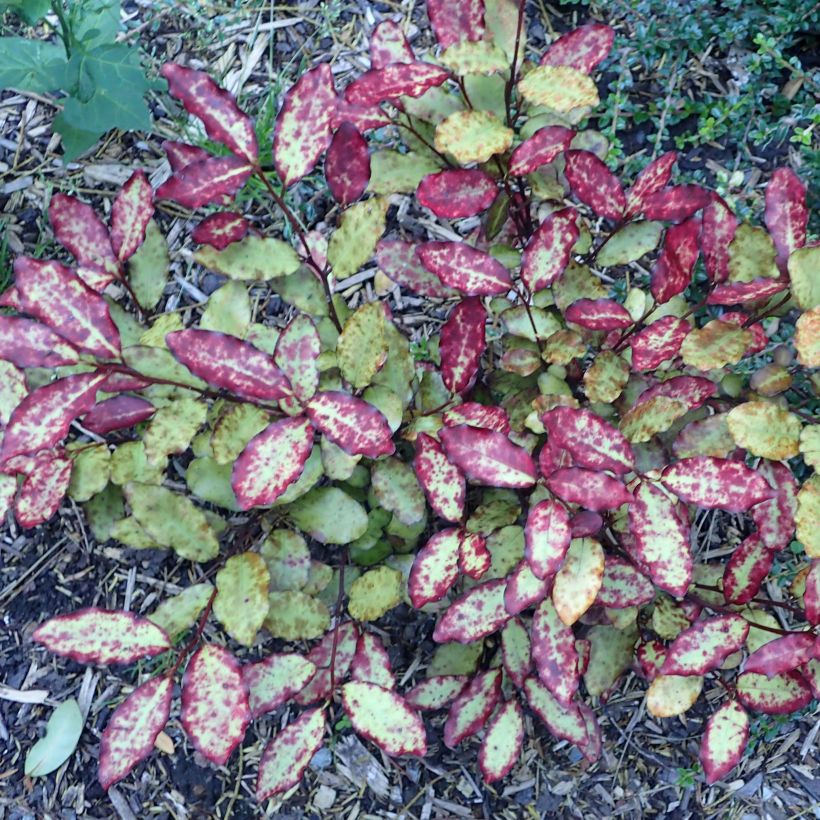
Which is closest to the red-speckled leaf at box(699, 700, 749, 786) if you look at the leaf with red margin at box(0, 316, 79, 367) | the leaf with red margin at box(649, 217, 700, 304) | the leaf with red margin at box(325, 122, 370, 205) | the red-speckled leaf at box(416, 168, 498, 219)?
the leaf with red margin at box(649, 217, 700, 304)

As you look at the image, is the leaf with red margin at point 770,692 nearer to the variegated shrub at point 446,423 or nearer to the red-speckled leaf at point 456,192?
the variegated shrub at point 446,423

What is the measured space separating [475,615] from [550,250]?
62cm

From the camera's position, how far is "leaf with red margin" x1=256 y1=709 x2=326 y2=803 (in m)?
1.47

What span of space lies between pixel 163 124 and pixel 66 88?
0.32 metres

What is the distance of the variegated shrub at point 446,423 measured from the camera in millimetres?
1339

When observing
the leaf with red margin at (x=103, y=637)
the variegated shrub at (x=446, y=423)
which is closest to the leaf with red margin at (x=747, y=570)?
the variegated shrub at (x=446, y=423)

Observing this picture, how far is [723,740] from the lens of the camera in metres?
1.46

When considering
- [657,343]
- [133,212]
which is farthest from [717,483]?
[133,212]

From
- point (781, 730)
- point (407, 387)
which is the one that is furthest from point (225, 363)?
point (781, 730)

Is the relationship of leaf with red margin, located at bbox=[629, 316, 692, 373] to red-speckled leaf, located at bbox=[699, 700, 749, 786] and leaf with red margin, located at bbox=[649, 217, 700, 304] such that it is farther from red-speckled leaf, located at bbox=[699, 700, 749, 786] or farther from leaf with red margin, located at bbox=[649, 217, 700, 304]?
red-speckled leaf, located at bbox=[699, 700, 749, 786]

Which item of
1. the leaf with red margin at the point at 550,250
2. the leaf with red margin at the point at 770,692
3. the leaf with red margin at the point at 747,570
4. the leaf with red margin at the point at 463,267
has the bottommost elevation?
the leaf with red margin at the point at 770,692

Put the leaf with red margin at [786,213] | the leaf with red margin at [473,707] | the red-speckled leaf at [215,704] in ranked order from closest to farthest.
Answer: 1. the red-speckled leaf at [215,704]
2. the leaf with red margin at [786,213]
3. the leaf with red margin at [473,707]

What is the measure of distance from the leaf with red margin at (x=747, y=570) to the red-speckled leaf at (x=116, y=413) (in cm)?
104

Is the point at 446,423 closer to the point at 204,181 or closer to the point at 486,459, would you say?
the point at 486,459
